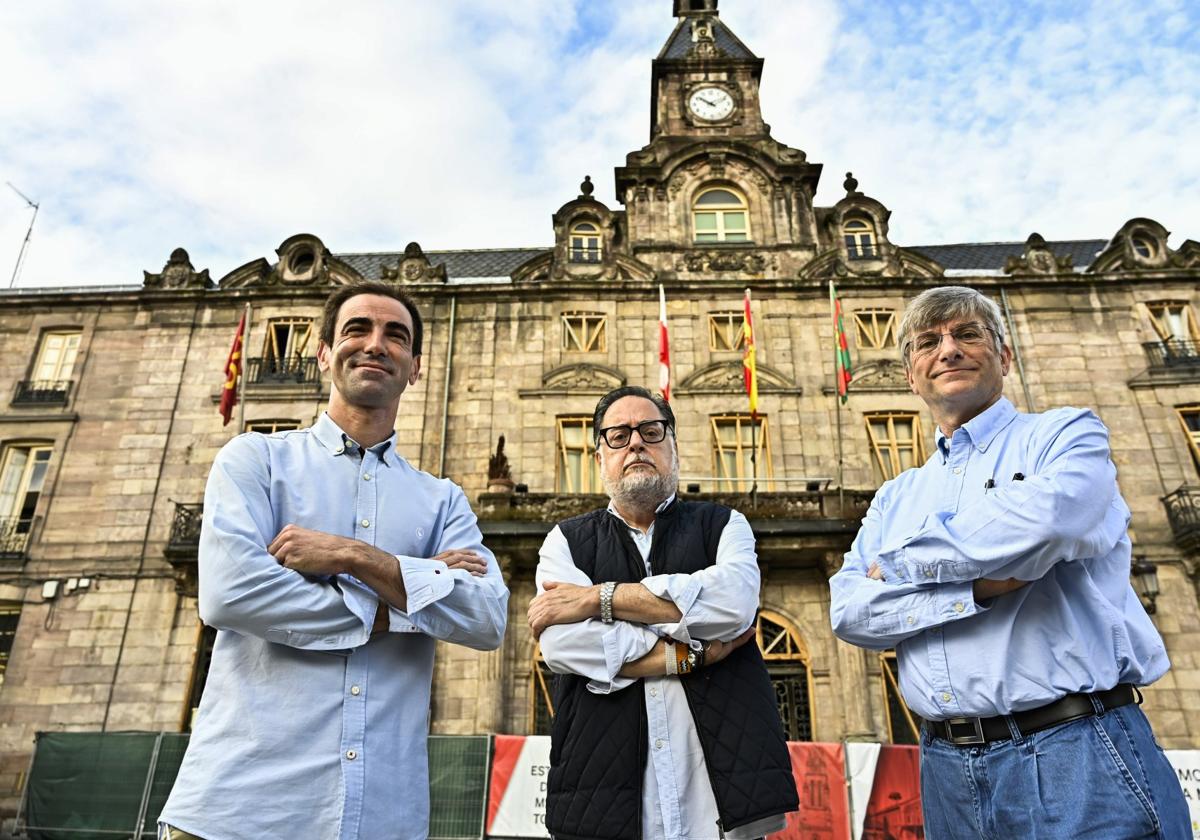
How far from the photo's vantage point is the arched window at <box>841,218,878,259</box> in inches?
770

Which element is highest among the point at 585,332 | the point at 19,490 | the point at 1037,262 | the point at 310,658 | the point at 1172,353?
the point at 1037,262

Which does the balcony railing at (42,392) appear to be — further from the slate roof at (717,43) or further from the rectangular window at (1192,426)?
the rectangular window at (1192,426)

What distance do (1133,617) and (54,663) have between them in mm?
18654

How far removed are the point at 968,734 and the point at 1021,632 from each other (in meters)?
0.42

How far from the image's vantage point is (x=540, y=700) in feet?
48.6

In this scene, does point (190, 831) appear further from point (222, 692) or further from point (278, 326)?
point (278, 326)

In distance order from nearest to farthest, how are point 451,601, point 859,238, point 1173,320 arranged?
point 451,601 < point 1173,320 < point 859,238

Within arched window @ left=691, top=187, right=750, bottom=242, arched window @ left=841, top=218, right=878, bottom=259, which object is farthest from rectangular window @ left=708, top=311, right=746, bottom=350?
arched window @ left=841, top=218, right=878, bottom=259

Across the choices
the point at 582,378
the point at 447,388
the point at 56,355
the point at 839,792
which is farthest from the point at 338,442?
the point at 56,355

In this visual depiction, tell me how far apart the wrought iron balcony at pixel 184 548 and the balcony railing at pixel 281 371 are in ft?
11.4

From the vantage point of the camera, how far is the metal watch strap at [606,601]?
342 centimetres

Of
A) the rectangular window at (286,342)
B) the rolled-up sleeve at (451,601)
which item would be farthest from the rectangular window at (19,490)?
the rolled-up sleeve at (451,601)

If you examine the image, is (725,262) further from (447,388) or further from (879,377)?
(447,388)

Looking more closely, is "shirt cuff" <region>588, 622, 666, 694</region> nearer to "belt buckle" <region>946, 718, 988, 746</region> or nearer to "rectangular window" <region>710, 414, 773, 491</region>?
"belt buckle" <region>946, 718, 988, 746</region>
